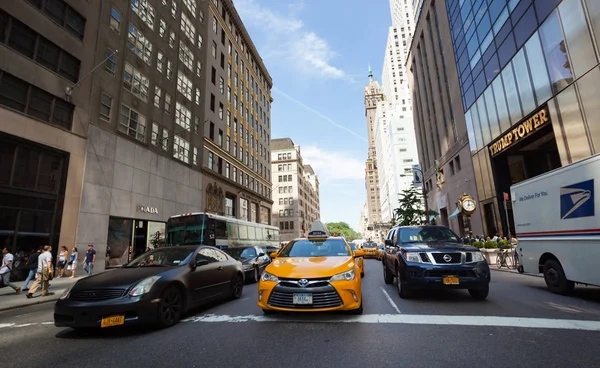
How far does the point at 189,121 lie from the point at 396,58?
115m

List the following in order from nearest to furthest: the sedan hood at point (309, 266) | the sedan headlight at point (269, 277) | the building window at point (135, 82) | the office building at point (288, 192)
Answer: the sedan hood at point (309, 266), the sedan headlight at point (269, 277), the building window at point (135, 82), the office building at point (288, 192)

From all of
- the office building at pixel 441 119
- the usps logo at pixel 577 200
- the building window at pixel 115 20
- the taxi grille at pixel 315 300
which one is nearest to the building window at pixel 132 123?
the building window at pixel 115 20

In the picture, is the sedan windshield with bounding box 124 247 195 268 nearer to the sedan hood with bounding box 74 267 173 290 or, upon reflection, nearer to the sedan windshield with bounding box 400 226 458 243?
the sedan hood with bounding box 74 267 173 290

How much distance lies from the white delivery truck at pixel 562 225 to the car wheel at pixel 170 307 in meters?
8.65

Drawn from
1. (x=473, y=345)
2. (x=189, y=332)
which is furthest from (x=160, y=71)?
(x=473, y=345)

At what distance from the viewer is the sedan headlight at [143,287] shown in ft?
17.1

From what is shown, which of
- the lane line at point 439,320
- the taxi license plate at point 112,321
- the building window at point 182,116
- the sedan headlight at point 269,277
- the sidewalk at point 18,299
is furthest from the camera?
the building window at point 182,116

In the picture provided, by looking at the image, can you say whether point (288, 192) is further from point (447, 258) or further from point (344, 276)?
point (344, 276)

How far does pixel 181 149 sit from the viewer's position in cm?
2931

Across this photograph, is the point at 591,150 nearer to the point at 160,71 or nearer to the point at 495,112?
the point at 495,112

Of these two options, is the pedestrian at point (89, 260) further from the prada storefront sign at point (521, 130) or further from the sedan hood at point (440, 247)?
the prada storefront sign at point (521, 130)

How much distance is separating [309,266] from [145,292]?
289cm

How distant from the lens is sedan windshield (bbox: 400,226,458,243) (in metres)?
8.59

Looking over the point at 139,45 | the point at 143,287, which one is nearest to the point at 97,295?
the point at 143,287
